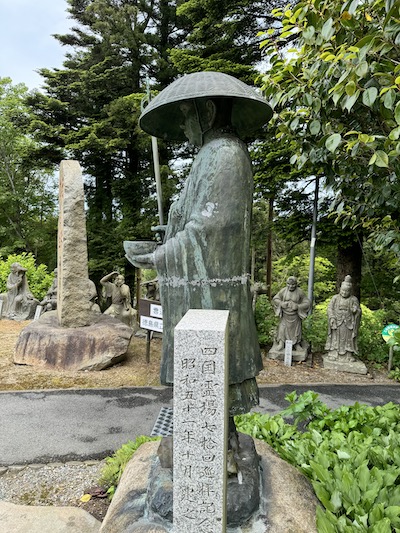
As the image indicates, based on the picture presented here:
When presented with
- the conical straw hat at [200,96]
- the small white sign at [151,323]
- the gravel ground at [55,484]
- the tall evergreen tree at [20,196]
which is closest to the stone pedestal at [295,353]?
the small white sign at [151,323]

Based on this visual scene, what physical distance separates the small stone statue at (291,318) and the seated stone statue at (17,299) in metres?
7.91

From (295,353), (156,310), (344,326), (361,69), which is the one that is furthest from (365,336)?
(361,69)

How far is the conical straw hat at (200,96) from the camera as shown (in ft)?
6.93

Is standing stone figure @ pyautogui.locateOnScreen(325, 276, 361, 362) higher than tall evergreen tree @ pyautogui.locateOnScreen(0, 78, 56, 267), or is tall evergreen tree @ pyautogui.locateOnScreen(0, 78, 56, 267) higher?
tall evergreen tree @ pyautogui.locateOnScreen(0, 78, 56, 267)

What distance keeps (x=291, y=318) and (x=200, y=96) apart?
650 cm

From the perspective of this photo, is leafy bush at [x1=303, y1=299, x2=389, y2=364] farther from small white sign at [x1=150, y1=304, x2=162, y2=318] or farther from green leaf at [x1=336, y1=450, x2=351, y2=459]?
green leaf at [x1=336, y1=450, x2=351, y2=459]

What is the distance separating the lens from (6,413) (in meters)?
5.05

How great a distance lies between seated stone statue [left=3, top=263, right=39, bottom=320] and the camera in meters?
11.9

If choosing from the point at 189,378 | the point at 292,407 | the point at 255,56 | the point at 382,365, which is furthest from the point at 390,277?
the point at 189,378

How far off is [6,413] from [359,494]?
4.49 metres

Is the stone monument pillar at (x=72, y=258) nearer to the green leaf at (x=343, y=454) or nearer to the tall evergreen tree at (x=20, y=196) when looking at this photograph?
the green leaf at (x=343, y=454)

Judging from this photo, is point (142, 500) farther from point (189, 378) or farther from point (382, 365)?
point (382, 365)

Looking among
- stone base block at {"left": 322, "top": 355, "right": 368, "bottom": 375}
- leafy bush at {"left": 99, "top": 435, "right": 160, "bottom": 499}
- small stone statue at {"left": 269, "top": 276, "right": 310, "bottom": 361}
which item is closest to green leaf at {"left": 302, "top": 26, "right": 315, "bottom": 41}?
leafy bush at {"left": 99, "top": 435, "right": 160, "bottom": 499}

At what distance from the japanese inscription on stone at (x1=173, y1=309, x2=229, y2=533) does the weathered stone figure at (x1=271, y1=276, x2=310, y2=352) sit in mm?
6396
